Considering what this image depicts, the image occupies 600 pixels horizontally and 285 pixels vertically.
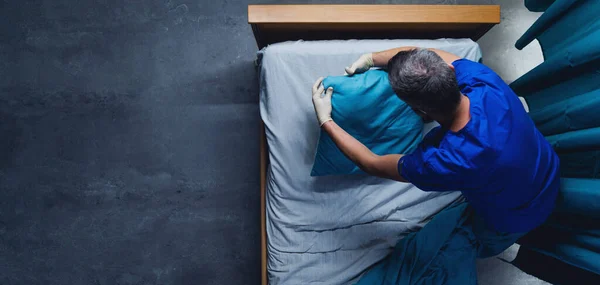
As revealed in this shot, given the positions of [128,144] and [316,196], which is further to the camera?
[128,144]

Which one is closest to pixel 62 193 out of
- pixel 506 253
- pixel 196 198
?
pixel 196 198

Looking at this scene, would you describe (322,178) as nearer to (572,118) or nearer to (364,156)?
(364,156)

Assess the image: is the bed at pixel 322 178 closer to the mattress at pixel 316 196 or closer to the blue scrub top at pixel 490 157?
the mattress at pixel 316 196

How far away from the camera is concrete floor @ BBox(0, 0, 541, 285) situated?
2205 mm

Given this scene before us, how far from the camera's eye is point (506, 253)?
87.6 inches

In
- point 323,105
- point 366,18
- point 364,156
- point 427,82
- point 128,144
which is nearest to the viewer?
point 427,82

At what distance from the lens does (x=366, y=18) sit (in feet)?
5.45

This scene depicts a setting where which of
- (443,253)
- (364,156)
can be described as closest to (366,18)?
(364,156)

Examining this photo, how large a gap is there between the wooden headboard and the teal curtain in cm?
23

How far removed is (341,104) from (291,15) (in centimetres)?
44

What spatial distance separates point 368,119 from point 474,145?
446 millimetres

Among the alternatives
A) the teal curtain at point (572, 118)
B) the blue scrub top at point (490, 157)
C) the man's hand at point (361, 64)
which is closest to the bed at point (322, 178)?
the man's hand at point (361, 64)

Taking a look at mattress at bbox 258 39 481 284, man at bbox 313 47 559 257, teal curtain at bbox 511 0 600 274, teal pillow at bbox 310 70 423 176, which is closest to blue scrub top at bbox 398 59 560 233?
man at bbox 313 47 559 257

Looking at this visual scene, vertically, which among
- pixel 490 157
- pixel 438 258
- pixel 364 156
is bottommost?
pixel 438 258
